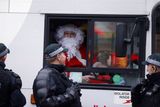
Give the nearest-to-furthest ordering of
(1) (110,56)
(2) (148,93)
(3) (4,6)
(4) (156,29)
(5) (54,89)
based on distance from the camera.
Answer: (5) (54,89), (2) (148,93), (4) (156,29), (1) (110,56), (3) (4,6)

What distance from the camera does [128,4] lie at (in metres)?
4.76

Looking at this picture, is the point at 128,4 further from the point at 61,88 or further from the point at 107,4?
the point at 61,88

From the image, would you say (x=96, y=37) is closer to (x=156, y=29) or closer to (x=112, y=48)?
(x=112, y=48)

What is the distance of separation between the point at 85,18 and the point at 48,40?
51cm

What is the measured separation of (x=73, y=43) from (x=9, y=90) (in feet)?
Answer: 3.94

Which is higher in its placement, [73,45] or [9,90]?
[73,45]

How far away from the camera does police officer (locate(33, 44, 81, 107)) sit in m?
3.54

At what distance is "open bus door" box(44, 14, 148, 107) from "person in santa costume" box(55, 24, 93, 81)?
5 centimetres

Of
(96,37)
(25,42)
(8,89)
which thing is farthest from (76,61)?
(8,89)

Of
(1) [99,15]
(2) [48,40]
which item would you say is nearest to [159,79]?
(1) [99,15]

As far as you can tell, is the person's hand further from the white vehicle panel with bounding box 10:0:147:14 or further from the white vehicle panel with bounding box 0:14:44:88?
the white vehicle panel with bounding box 10:0:147:14

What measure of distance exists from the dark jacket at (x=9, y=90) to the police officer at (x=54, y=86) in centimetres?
45

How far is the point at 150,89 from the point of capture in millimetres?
4000

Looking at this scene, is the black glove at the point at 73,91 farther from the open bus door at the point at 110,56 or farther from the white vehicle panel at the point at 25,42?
the white vehicle panel at the point at 25,42
